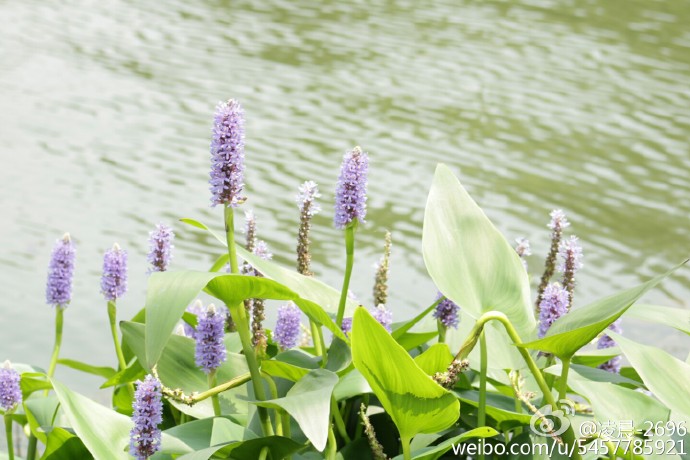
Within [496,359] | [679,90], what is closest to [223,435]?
[496,359]

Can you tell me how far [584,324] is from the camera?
1.86 metres

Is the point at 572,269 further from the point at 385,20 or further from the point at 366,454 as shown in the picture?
the point at 385,20

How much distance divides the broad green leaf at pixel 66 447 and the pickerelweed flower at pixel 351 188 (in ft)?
2.08

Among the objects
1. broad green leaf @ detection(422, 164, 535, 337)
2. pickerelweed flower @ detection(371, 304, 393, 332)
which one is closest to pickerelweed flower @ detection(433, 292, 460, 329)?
pickerelweed flower @ detection(371, 304, 393, 332)

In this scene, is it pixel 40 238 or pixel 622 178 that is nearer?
pixel 40 238

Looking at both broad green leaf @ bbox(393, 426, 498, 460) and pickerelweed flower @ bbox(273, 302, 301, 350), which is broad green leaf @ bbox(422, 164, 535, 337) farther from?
pickerelweed flower @ bbox(273, 302, 301, 350)

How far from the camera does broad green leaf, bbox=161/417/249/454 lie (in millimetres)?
1939

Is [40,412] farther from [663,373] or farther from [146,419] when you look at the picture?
[663,373]

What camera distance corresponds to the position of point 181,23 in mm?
10414

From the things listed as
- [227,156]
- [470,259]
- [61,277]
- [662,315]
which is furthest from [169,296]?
[61,277]

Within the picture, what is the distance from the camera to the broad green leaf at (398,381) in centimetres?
173

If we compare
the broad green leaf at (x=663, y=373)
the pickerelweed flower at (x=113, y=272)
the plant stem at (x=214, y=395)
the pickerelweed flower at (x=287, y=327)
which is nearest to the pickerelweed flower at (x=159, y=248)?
the pickerelweed flower at (x=113, y=272)

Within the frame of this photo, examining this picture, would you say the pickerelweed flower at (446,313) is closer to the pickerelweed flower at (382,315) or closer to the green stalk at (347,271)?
the pickerelweed flower at (382,315)

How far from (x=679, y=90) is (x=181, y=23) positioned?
4384 mm
